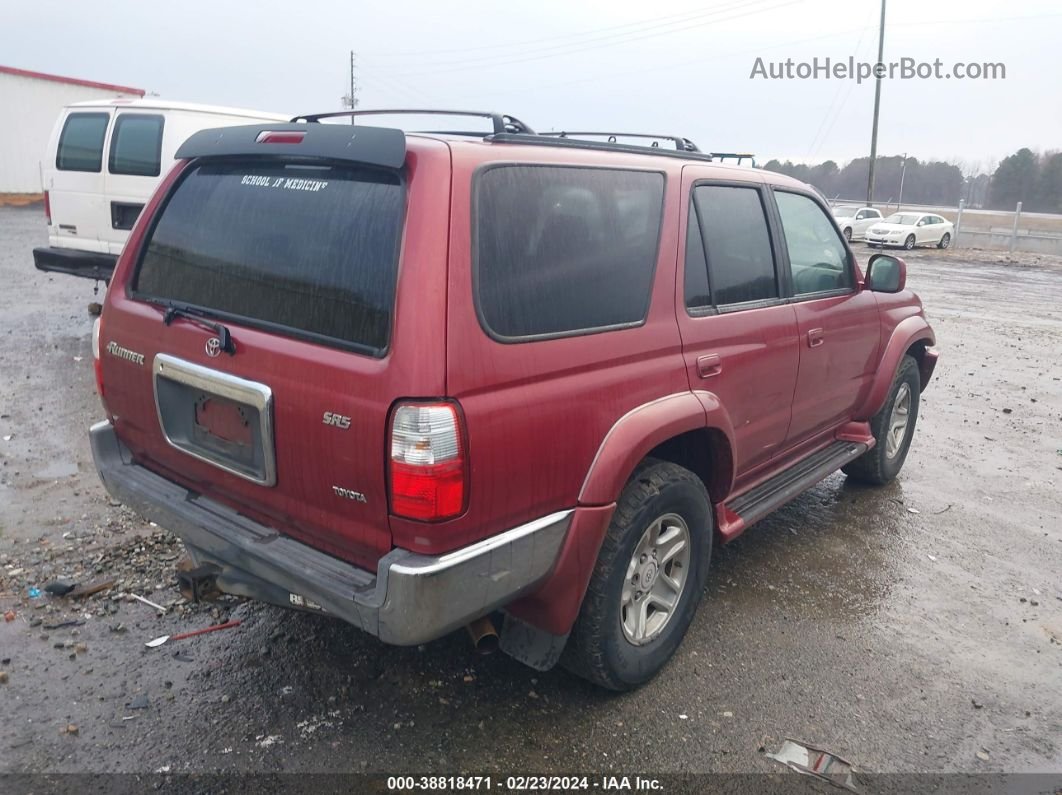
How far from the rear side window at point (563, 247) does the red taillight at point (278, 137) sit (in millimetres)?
650

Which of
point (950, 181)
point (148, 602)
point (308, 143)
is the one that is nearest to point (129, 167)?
point (148, 602)

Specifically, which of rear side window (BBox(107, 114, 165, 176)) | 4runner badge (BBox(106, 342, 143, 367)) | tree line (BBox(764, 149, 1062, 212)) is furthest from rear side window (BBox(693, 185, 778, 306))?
tree line (BBox(764, 149, 1062, 212))

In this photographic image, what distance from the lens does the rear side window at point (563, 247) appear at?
2436 mm

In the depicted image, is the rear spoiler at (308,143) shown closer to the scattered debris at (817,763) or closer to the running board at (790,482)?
the running board at (790,482)

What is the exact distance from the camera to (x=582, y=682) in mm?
3162

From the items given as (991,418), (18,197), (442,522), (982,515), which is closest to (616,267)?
(442,522)

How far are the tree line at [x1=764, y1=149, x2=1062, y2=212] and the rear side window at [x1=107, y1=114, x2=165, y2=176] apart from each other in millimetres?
47625

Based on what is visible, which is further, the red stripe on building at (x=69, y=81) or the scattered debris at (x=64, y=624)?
the red stripe on building at (x=69, y=81)

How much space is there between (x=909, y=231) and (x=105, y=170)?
2732cm

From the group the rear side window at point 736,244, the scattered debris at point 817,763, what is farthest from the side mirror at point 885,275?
the scattered debris at point 817,763

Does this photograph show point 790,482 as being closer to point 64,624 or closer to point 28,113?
point 64,624

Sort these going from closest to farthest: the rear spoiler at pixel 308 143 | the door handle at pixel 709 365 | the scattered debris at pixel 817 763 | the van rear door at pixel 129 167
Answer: the rear spoiler at pixel 308 143 < the scattered debris at pixel 817 763 < the door handle at pixel 709 365 < the van rear door at pixel 129 167

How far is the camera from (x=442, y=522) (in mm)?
2268

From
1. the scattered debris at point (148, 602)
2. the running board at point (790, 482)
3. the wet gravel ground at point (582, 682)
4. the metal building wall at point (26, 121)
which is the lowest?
the wet gravel ground at point (582, 682)
